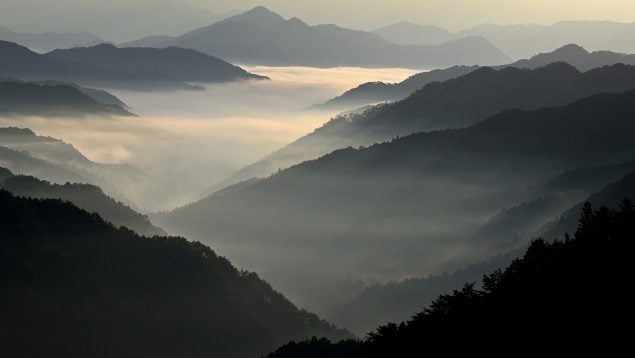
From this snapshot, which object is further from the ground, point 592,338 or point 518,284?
point 518,284

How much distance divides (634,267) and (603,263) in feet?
10.1

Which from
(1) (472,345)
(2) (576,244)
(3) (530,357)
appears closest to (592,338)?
(3) (530,357)

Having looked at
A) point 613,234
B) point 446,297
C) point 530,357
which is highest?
point 613,234

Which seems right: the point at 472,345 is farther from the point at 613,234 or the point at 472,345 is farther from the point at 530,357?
the point at 613,234

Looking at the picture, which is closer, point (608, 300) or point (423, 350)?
point (608, 300)

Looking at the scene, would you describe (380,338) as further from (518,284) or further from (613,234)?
(613,234)

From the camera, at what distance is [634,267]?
64562 mm

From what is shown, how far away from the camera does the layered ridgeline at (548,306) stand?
59219 millimetres

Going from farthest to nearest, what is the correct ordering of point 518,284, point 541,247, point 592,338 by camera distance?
1. point 541,247
2. point 518,284
3. point 592,338

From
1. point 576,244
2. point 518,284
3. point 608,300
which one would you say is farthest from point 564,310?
point 576,244

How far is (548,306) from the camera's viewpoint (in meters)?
64.2

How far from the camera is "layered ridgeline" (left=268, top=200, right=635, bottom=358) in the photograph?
59219 millimetres

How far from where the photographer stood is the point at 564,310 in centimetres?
6272

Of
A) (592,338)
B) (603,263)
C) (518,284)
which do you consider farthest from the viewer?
(518,284)
